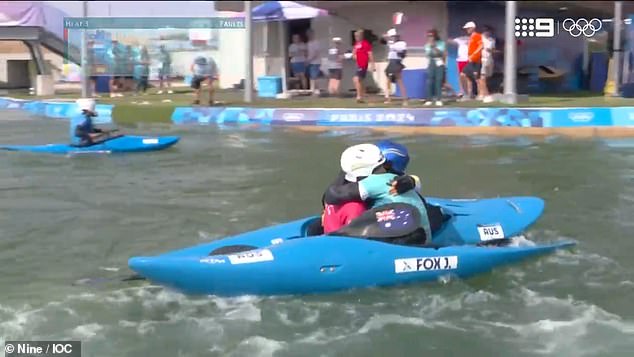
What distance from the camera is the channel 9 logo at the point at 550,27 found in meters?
21.0

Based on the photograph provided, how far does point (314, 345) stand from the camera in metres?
5.06

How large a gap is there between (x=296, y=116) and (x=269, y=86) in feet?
15.2

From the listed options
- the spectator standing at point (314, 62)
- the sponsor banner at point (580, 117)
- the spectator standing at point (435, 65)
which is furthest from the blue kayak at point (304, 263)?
the spectator standing at point (314, 62)

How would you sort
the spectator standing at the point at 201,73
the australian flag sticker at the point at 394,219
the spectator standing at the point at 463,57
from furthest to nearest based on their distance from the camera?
the spectator standing at the point at 201,73
the spectator standing at the point at 463,57
the australian flag sticker at the point at 394,219

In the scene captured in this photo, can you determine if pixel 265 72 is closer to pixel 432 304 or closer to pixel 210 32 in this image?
pixel 210 32

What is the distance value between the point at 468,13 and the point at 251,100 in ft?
18.9

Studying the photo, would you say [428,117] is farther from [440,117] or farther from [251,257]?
[251,257]

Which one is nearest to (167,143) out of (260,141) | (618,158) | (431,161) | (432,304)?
(260,141)

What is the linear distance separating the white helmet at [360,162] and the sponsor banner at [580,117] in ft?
30.1

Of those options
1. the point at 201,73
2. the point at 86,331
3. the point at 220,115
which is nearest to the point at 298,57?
the point at 201,73

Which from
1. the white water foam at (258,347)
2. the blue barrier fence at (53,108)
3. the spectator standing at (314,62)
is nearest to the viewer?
the white water foam at (258,347)

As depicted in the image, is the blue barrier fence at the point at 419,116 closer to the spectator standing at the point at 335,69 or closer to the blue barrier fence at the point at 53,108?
the blue barrier fence at the point at 53,108

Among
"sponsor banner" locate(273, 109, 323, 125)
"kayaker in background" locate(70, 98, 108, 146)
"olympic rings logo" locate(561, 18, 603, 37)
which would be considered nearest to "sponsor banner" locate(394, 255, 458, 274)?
"kayaker in background" locate(70, 98, 108, 146)

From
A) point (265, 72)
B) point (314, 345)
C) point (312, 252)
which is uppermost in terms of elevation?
point (265, 72)
